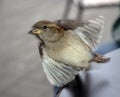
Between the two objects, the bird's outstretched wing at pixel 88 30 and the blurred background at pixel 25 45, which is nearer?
the bird's outstretched wing at pixel 88 30

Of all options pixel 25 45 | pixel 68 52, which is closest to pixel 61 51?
pixel 68 52

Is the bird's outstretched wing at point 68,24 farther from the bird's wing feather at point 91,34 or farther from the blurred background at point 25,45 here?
the blurred background at point 25,45

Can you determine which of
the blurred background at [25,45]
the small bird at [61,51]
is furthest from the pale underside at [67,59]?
the blurred background at [25,45]

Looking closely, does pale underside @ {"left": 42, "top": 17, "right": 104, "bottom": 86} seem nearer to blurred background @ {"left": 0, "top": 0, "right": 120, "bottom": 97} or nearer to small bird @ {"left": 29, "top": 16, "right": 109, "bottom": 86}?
small bird @ {"left": 29, "top": 16, "right": 109, "bottom": 86}

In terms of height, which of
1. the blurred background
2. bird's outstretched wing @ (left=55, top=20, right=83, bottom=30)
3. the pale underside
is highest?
bird's outstretched wing @ (left=55, top=20, right=83, bottom=30)

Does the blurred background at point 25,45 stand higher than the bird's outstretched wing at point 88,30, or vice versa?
the bird's outstretched wing at point 88,30

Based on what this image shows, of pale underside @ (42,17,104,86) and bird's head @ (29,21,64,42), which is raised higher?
bird's head @ (29,21,64,42)

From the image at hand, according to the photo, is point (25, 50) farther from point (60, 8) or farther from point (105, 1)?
point (105, 1)

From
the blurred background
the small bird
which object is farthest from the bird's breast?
the blurred background
